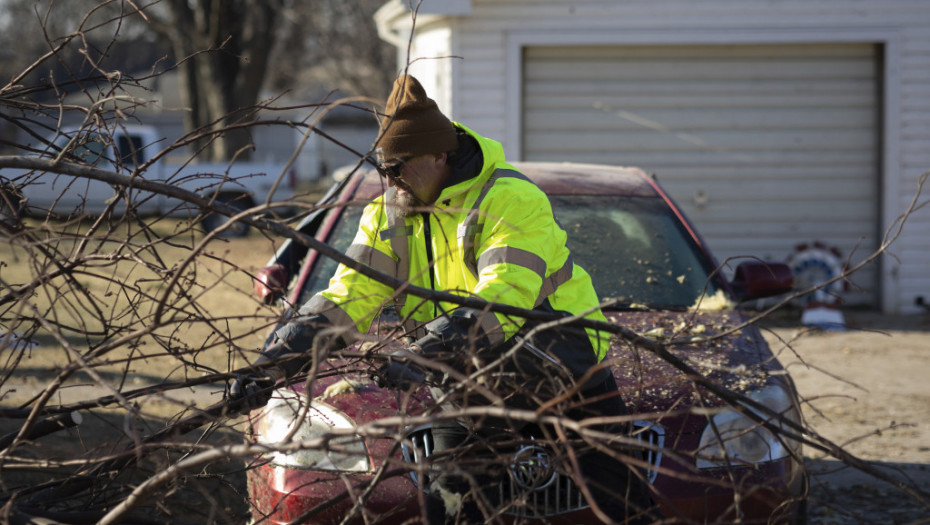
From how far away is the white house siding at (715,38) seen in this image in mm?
10117

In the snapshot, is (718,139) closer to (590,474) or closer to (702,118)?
(702,118)

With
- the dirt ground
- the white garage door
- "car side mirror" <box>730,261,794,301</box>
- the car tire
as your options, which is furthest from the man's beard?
the white garage door

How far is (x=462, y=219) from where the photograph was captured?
3023mm

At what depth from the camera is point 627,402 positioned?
3.40 meters

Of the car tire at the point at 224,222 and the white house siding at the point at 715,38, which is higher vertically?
the white house siding at the point at 715,38

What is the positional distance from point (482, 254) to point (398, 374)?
0.48m

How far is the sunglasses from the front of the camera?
2.75 meters

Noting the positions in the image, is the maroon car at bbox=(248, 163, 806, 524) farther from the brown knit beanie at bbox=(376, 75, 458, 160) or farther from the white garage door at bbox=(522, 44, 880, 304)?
the white garage door at bbox=(522, 44, 880, 304)

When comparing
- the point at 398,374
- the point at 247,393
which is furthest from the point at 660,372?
the point at 247,393

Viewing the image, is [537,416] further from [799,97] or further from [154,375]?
[799,97]

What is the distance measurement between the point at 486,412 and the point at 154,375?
617 centimetres

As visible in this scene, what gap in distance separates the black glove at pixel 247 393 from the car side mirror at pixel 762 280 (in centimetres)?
254

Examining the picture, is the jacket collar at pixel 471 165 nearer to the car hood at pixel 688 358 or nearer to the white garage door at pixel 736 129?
the car hood at pixel 688 358

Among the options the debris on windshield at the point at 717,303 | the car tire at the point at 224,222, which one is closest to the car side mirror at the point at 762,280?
the debris on windshield at the point at 717,303
